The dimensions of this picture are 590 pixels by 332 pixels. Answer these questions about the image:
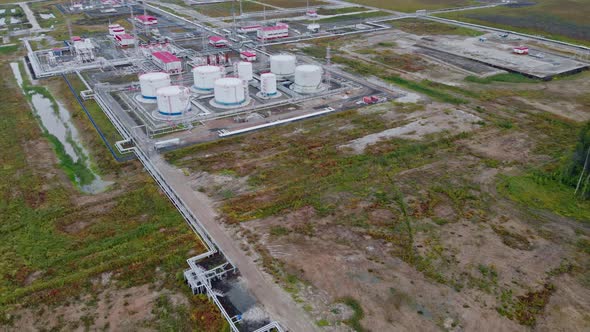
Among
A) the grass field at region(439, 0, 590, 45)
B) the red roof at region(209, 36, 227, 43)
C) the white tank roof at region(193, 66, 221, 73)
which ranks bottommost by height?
the grass field at region(439, 0, 590, 45)

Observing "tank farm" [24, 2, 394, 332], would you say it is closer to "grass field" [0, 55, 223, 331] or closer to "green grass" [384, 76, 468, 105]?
"grass field" [0, 55, 223, 331]

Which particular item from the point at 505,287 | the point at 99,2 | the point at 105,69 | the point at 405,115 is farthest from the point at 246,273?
the point at 99,2

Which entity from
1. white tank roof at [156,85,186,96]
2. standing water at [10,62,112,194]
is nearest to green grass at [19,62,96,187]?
standing water at [10,62,112,194]

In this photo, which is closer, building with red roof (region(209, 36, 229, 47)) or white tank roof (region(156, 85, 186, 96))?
white tank roof (region(156, 85, 186, 96))

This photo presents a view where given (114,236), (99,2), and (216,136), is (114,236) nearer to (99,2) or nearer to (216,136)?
(216,136)

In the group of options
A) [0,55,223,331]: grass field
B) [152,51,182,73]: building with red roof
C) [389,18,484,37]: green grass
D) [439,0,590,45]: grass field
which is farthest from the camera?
[439,0,590,45]: grass field

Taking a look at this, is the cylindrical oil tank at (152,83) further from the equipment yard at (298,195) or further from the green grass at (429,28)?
the green grass at (429,28)
